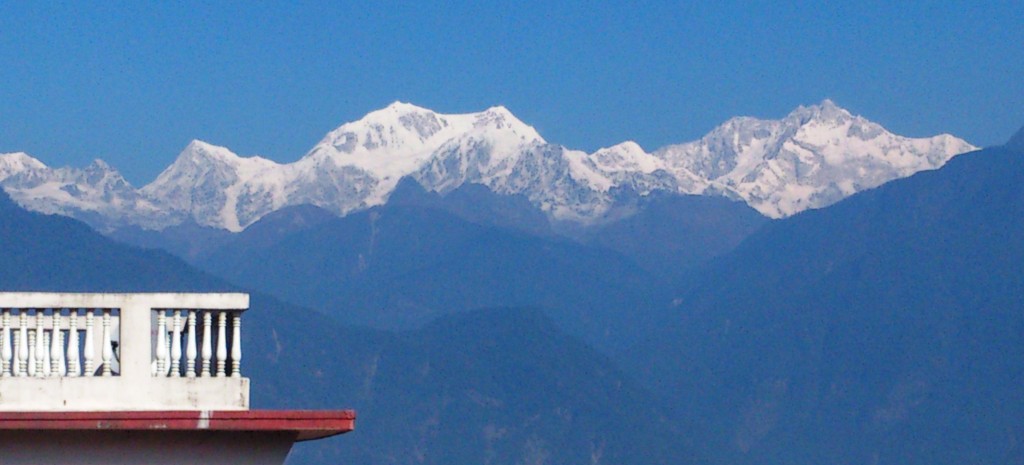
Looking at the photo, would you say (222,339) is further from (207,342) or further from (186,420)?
(186,420)

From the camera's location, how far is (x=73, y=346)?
13.1 meters

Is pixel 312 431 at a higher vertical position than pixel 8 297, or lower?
lower

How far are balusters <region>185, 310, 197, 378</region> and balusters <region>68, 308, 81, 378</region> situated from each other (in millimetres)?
720

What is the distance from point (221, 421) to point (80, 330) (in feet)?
3.72

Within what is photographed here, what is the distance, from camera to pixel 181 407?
44.9 feet

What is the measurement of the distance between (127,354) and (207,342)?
541 millimetres

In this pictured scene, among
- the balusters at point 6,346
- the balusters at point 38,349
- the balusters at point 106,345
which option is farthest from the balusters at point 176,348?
the balusters at point 6,346

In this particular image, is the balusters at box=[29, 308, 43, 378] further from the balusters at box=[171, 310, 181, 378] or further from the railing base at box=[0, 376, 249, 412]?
the balusters at box=[171, 310, 181, 378]

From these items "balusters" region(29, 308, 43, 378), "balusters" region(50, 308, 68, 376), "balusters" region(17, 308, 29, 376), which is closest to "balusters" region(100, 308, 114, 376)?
"balusters" region(50, 308, 68, 376)

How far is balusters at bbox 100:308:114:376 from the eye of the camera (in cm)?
1338

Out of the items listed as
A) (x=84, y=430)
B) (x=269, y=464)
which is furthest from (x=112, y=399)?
(x=269, y=464)

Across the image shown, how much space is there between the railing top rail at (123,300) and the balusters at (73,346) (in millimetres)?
77

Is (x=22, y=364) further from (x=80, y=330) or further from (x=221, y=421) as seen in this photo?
(x=221, y=421)

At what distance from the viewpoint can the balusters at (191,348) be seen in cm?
1345
